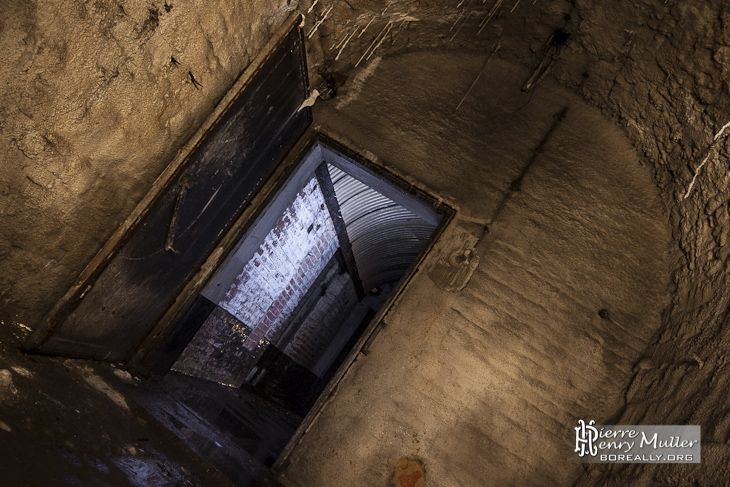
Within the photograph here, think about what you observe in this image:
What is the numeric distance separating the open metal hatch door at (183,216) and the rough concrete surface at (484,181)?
121mm

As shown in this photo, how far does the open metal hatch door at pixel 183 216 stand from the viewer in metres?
2.66

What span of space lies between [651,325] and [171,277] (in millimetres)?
3500

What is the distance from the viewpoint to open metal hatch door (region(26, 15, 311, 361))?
8.74 ft

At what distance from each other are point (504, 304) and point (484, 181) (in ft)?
3.32

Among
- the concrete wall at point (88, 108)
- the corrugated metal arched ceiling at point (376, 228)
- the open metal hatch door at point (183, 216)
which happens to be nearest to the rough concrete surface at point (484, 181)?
the concrete wall at point (88, 108)

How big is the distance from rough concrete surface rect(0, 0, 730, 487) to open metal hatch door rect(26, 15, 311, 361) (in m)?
0.12

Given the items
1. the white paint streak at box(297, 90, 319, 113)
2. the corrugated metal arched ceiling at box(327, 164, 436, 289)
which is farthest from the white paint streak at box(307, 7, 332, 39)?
the corrugated metal arched ceiling at box(327, 164, 436, 289)

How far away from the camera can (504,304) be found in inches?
136

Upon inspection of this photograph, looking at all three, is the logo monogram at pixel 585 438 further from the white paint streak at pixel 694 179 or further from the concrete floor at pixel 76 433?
the concrete floor at pixel 76 433

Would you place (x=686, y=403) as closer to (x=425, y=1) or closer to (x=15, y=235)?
(x=425, y=1)

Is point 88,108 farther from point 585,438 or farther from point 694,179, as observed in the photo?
point 694,179

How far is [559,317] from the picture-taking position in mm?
3402

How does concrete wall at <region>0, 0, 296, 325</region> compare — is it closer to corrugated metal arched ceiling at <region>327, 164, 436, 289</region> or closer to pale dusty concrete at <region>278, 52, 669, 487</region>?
pale dusty concrete at <region>278, 52, 669, 487</region>

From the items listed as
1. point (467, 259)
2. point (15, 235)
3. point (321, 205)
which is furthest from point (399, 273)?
point (15, 235)
